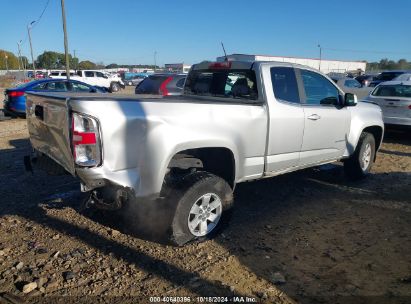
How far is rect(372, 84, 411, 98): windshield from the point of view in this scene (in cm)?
987

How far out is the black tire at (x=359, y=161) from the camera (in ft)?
20.6

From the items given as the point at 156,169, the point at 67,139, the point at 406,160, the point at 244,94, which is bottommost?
the point at 406,160

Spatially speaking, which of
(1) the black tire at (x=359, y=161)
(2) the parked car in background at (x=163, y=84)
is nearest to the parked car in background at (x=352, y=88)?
(2) the parked car in background at (x=163, y=84)

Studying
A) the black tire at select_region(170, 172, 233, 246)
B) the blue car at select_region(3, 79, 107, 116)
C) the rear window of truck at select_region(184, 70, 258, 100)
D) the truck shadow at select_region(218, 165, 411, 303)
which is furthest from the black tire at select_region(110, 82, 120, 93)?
the black tire at select_region(170, 172, 233, 246)

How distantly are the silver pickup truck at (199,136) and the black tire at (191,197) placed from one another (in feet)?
0.03

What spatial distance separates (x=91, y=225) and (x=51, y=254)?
0.74 m

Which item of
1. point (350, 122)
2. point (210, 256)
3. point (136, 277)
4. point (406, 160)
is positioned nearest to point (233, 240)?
point (210, 256)

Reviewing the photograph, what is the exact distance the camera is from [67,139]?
3338mm

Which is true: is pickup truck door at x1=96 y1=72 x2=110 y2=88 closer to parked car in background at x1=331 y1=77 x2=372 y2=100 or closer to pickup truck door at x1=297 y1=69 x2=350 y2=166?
parked car in background at x1=331 y1=77 x2=372 y2=100

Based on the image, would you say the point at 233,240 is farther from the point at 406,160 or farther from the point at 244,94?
the point at 406,160

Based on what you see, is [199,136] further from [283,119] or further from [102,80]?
[102,80]

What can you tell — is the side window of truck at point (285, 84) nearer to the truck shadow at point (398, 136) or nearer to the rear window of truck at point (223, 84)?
the rear window of truck at point (223, 84)

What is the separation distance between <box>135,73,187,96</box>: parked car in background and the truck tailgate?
8.35m

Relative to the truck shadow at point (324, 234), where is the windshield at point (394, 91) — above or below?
above
